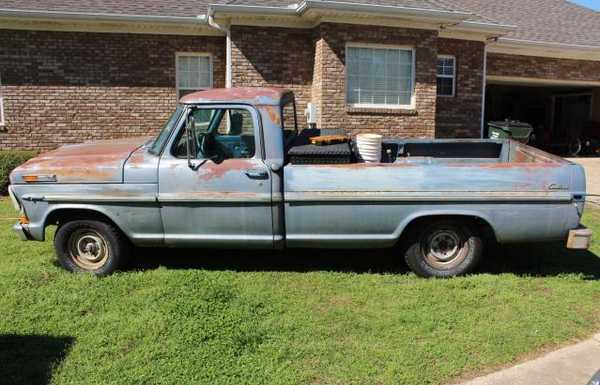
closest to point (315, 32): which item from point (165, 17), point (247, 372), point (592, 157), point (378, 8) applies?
point (378, 8)

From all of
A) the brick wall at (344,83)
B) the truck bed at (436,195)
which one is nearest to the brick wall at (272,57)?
the brick wall at (344,83)

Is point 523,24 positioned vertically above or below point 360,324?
above

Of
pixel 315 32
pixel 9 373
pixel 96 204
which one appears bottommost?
pixel 9 373

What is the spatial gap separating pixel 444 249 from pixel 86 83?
34.0ft

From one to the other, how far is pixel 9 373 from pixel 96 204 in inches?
82.9

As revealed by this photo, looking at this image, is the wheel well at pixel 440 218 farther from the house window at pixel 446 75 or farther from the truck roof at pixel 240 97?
the house window at pixel 446 75

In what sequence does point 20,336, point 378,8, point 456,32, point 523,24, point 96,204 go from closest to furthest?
1. point 20,336
2. point 96,204
3. point 378,8
4. point 456,32
5. point 523,24

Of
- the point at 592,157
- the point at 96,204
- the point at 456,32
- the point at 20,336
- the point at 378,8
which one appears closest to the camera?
the point at 20,336

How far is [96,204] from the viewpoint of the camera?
5.63 m

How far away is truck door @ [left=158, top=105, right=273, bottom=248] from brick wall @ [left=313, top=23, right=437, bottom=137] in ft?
23.1

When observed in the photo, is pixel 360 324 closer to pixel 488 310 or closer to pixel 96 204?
pixel 488 310

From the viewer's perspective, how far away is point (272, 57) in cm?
1288

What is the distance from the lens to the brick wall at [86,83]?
12945 millimetres

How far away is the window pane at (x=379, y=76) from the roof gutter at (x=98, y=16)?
12.0ft
